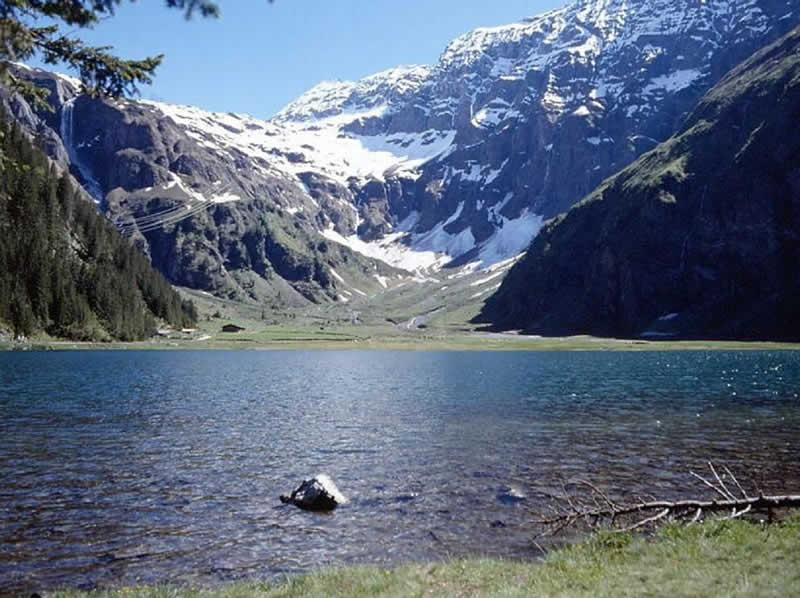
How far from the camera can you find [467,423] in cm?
5384

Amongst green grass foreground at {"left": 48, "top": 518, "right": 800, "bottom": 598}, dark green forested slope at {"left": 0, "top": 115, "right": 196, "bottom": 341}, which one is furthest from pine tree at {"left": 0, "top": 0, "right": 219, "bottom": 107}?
dark green forested slope at {"left": 0, "top": 115, "right": 196, "bottom": 341}

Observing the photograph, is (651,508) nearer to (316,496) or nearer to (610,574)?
(610,574)

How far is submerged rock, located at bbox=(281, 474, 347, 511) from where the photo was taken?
2914 centimetres

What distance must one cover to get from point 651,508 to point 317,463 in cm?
2152

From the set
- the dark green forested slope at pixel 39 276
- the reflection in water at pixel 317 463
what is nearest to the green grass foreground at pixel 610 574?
the reflection in water at pixel 317 463

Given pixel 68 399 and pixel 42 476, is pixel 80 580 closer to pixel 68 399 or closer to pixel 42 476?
pixel 42 476

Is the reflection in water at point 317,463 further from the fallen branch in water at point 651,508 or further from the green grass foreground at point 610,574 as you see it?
the green grass foreground at point 610,574

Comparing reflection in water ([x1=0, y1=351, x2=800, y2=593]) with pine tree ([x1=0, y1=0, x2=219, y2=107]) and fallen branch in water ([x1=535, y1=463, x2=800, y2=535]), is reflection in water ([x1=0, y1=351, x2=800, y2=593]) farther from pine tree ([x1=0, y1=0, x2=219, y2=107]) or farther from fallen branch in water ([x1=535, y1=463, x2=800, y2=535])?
pine tree ([x1=0, y1=0, x2=219, y2=107])

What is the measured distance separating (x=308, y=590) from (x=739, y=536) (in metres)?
13.6

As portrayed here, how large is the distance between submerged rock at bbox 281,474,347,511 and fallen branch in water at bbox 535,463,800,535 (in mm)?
9389

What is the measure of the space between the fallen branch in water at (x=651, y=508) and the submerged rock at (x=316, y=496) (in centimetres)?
939

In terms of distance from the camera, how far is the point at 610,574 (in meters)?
17.9

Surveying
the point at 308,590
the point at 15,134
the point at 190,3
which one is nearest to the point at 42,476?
the point at 308,590

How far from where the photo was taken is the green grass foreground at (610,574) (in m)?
16.3
